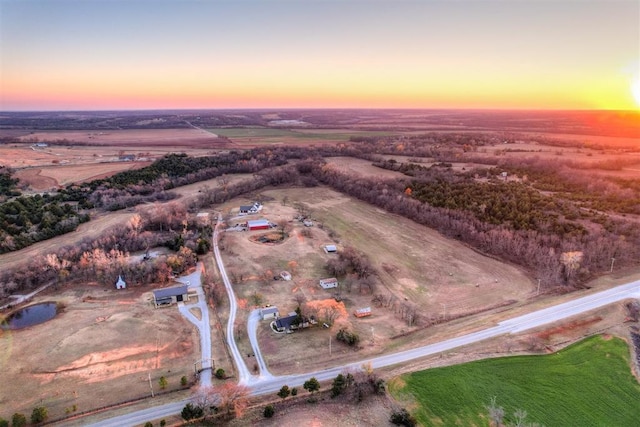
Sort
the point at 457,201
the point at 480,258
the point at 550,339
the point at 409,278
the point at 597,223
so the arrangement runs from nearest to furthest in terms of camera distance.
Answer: the point at 550,339 → the point at 409,278 → the point at 480,258 → the point at 597,223 → the point at 457,201

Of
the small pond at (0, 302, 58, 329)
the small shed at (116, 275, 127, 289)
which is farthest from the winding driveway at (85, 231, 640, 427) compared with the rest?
the small pond at (0, 302, 58, 329)

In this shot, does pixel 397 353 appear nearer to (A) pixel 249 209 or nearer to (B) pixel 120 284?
(B) pixel 120 284

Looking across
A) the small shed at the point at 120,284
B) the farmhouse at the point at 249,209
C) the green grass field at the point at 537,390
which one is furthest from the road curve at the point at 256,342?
the farmhouse at the point at 249,209

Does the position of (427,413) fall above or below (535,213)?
below

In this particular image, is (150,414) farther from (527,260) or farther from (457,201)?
(457,201)

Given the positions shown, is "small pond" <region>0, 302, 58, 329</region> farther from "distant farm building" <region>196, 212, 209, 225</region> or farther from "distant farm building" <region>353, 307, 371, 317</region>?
"distant farm building" <region>353, 307, 371, 317</region>

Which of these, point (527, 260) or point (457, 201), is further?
point (457, 201)

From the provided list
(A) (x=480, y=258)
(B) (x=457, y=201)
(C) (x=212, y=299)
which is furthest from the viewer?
(B) (x=457, y=201)

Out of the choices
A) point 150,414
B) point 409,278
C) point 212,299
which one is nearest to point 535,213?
point 409,278
